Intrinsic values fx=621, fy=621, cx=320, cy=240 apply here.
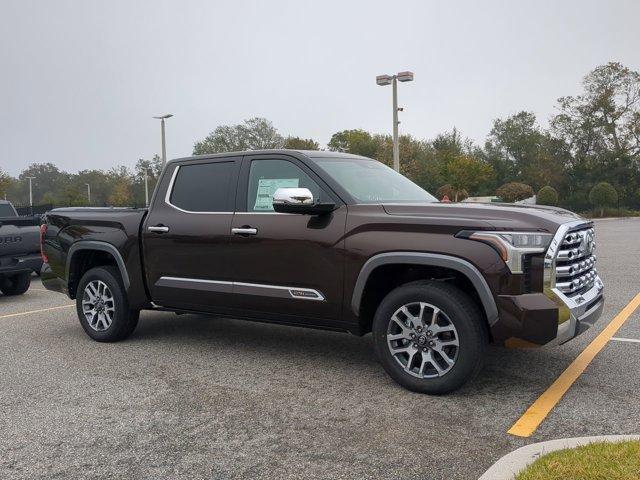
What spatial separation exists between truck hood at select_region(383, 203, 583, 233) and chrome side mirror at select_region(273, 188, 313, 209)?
2.01 ft

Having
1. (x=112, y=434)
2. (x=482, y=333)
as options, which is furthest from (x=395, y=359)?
(x=112, y=434)

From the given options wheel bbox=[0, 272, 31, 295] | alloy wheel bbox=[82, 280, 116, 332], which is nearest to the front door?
alloy wheel bbox=[82, 280, 116, 332]

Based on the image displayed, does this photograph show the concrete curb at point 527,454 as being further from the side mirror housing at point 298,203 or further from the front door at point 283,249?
the side mirror housing at point 298,203

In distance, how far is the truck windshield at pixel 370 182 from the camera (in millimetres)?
5270

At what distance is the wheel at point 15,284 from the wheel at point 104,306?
4358mm

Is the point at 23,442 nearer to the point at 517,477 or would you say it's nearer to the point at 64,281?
the point at 517,477

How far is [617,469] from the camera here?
9.75 ft

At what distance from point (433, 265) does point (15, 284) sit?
27.9 feet

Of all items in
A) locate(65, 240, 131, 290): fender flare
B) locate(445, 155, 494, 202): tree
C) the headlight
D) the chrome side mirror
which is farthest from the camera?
locate(445, 155, 494, 202): tree

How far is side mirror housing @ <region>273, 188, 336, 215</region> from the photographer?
15.8ft

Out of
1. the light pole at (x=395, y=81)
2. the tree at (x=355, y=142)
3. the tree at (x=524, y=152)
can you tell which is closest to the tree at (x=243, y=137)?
the tree at (x=355, y=142)

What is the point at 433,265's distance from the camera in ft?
14.7

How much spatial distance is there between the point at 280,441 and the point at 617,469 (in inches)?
72.7

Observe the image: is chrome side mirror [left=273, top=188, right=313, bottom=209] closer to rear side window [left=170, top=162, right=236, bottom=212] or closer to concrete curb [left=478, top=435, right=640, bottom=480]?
rear side window [left=170, top=162, right=236, bottom=212]
